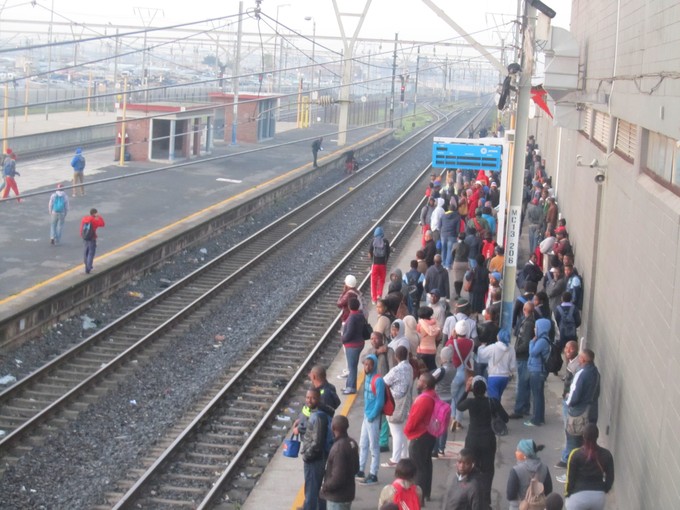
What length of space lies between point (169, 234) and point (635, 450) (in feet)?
48.7

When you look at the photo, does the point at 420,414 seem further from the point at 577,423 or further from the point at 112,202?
the point at 112,202

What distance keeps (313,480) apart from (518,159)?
5746mm

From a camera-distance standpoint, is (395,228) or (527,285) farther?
(395,228)

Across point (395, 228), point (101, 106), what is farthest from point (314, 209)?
point (101, 106)

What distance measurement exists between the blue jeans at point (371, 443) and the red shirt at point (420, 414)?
0.57m

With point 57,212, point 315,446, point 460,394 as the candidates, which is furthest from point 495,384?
point 57,212

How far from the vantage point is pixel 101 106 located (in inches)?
2370

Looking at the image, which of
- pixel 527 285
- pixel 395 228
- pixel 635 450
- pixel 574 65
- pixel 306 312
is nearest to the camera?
pixel 635 450

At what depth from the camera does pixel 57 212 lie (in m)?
19.0

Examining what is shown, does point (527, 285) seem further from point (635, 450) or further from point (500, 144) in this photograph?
point (500, 144)

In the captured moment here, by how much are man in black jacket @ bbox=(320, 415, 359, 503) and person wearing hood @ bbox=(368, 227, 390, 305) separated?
845 cm

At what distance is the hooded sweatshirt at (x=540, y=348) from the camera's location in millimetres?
10602

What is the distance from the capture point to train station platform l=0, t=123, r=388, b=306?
56.7ft

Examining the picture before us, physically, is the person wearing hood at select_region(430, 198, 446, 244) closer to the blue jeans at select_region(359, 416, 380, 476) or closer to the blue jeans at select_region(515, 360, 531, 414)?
the blue jeans at select_region(515, 360, 531, 414)
